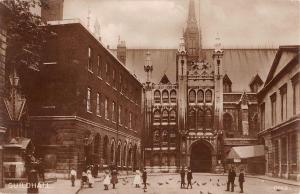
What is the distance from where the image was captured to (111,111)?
111 feet

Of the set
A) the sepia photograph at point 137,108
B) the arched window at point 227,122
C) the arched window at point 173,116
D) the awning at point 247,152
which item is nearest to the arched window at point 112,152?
the sepia photograph at point 137,108

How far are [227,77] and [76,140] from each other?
31.2m

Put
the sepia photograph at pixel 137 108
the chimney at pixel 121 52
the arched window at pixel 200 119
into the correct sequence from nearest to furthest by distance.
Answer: the sepia photograph at pixel 137 108
the chimney at pixel 121 52
the arched window at pixel 200 119

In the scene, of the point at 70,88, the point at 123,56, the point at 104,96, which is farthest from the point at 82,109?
the point at 123,56

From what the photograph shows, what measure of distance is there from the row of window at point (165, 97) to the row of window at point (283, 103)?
1490 centimetres

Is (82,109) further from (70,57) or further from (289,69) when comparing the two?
(289,69)

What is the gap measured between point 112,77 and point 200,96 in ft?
66.2

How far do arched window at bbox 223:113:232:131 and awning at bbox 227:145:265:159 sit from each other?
8.37 metres

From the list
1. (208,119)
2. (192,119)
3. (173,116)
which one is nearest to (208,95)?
(208,119)

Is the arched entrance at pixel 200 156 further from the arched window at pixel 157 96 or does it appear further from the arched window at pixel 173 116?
the arched window at pixel 157 96

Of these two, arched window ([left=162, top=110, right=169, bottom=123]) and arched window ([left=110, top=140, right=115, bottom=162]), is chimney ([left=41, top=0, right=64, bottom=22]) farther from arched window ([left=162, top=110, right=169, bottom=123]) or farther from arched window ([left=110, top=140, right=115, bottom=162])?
arched window ([left=162, top=110, right=169, bottom=123])

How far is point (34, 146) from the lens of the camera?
24172mm

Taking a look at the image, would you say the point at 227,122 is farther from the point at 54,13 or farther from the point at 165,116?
the point at 54,13

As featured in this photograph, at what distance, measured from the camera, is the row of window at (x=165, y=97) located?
53.4m
